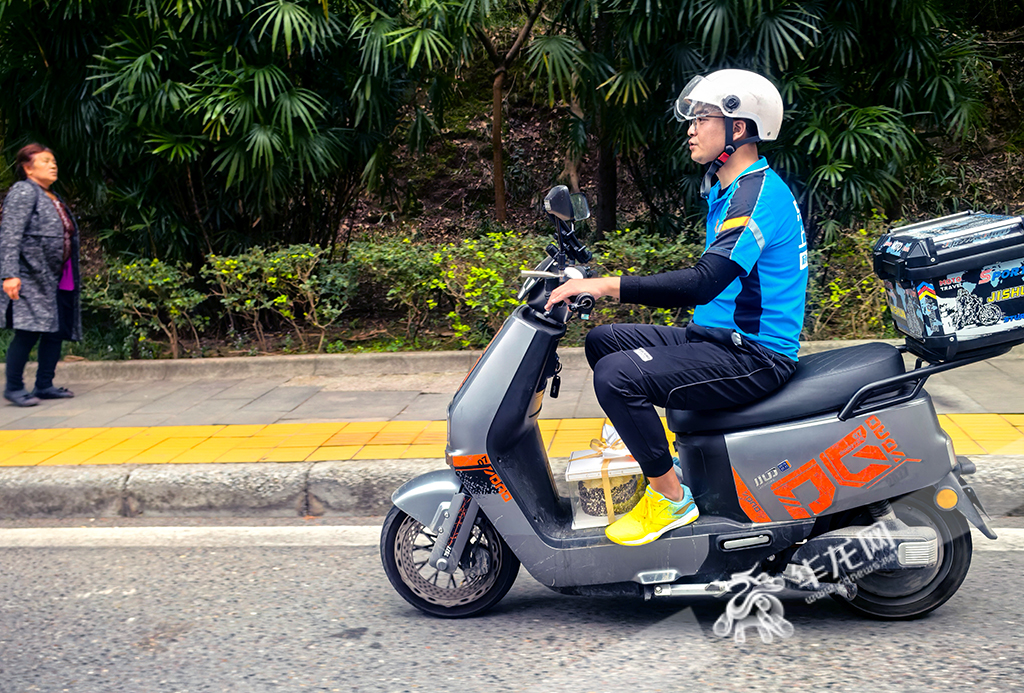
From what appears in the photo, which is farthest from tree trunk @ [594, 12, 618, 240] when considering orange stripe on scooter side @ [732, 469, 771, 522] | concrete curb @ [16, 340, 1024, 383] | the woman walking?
orange stripe on scooter side @ [732, 469, 771, 522]

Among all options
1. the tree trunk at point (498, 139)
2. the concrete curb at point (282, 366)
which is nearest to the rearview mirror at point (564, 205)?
the concrete curb at point (282, 366)

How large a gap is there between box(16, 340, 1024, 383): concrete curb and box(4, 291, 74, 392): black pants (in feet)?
1.47

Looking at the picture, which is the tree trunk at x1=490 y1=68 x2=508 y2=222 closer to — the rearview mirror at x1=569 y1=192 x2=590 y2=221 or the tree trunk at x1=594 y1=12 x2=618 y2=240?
the tree trunk at x1=594 y1=12 x2=618 y2=240

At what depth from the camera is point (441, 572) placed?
325 centimetres

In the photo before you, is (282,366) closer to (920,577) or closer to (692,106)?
(692,106)

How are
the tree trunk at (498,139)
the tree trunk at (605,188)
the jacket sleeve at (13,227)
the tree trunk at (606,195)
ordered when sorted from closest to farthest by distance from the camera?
the jacket sleeve at (13,227)
the tree trunk at (605,188)
the tree trunk at (606,195)
the tree trunk at (498,139)

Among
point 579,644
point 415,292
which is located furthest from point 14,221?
point 579,644

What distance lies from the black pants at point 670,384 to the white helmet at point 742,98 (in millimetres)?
694

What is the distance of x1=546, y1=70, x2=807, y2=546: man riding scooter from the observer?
2.93m

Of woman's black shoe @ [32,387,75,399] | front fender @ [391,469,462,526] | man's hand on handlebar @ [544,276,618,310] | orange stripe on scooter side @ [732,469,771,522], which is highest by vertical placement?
man's hand on handlebar @ [544,276,618,310]

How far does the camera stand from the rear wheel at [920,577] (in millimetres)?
2977

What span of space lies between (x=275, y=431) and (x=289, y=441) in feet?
0.94

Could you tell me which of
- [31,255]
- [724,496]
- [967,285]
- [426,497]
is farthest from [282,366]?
[967,285]

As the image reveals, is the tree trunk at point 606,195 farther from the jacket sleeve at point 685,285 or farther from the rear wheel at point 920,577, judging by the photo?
the rear wheel at point 920,577
